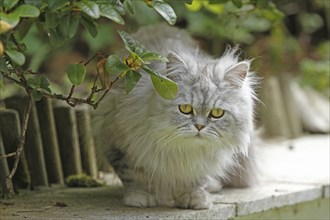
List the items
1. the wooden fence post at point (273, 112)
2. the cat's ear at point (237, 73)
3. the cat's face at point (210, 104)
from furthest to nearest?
the wooden fence post at point (273, 112) → the cat's ear at point (237, 73) → the cat's face at point (210, 104)

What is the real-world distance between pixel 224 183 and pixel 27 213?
1.06m

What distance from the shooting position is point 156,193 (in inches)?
119

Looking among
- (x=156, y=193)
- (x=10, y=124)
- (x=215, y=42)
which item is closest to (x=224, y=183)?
(x=156, y=193)

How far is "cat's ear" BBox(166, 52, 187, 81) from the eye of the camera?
282 cm

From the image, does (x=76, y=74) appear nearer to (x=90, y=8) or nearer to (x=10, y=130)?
(x=90, y=8)

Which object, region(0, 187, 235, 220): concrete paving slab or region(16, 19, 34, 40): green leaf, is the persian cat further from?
region(16, 19, 34, 40): green leaf

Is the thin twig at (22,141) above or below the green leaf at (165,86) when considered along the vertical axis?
below

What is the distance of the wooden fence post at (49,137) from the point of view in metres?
3.37

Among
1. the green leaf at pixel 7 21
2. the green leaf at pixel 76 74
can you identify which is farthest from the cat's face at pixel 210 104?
the green leaf at pixel 7 21

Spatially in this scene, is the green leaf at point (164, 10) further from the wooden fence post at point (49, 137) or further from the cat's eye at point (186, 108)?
the wooden fence post at point (49, 137)

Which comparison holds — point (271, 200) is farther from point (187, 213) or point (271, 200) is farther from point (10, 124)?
point (10, 124)

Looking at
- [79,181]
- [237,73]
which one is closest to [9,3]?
[237,73]

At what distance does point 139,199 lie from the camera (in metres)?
2.98

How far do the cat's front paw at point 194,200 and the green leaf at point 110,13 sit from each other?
3.26 ft
